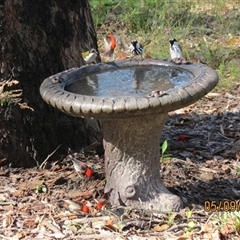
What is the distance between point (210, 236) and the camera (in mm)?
3568

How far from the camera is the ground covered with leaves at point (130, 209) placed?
3676mm

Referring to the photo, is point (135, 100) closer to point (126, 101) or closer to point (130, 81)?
point (126, 101)

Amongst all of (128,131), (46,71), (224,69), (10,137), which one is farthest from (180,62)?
(224,69)

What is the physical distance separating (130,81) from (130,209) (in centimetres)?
78

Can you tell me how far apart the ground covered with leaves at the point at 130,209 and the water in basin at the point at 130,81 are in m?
0.74

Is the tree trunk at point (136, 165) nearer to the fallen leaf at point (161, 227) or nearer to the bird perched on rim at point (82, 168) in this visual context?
the fallen leaf at point (161, 227)

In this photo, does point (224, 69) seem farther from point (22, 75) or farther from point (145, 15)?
point (22, 75)

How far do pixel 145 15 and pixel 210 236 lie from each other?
4.80 metres

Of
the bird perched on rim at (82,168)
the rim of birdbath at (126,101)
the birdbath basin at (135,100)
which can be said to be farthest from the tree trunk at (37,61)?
the rim of birdbath at (126,101)

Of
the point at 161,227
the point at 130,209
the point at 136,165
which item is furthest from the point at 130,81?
the point at 161,227

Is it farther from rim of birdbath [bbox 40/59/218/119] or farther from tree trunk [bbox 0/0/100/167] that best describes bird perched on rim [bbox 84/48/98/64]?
rim of birdbath [bbox 40/59/218/119]

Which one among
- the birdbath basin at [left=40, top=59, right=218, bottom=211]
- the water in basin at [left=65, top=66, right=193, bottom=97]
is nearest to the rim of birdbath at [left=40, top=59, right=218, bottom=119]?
the birdbath basin at [left=40, top=59, right=218, bottom=211]
